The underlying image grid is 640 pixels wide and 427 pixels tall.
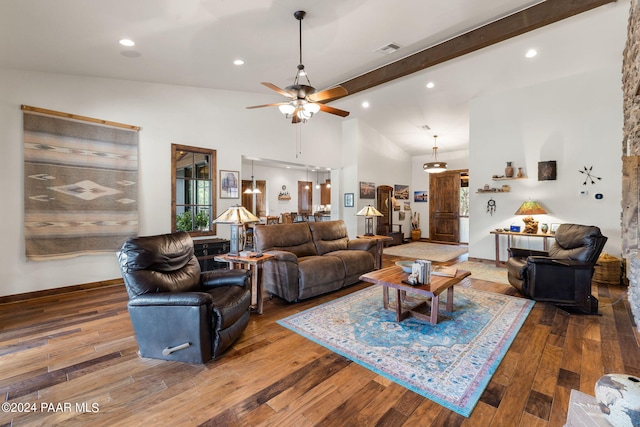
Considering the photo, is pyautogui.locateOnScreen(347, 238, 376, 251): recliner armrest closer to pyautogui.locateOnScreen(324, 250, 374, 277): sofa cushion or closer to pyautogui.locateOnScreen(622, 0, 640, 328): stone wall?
pyautogui.locateOnScreen(324, 250, 374, 277): sofa cushion

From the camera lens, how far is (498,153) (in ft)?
19.4

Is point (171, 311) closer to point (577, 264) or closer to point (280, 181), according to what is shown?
point (577, 264)

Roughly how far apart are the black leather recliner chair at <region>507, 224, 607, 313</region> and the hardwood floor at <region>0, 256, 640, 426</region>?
36cm

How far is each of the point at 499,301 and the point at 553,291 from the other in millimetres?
593

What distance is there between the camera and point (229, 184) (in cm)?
561

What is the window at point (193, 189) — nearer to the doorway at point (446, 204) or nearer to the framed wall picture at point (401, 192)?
the framed wall picture at point (401, 192)

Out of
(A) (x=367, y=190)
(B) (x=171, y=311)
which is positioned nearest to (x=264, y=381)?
(B) (x=171, y=311)

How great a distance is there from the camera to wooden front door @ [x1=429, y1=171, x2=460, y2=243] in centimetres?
933

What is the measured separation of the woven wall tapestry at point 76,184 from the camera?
3703 mm

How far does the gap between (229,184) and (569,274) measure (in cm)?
538

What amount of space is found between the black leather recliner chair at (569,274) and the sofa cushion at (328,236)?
8.38 feet

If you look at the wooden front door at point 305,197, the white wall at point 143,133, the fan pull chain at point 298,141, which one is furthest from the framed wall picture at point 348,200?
the wooden front door at point 305,197

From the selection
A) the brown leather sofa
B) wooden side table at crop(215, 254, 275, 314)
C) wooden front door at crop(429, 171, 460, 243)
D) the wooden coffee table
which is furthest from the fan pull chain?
wooden front door at crop(429, 171, 460, 243)

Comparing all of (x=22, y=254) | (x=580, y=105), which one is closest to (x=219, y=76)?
(x=22, y=254)
